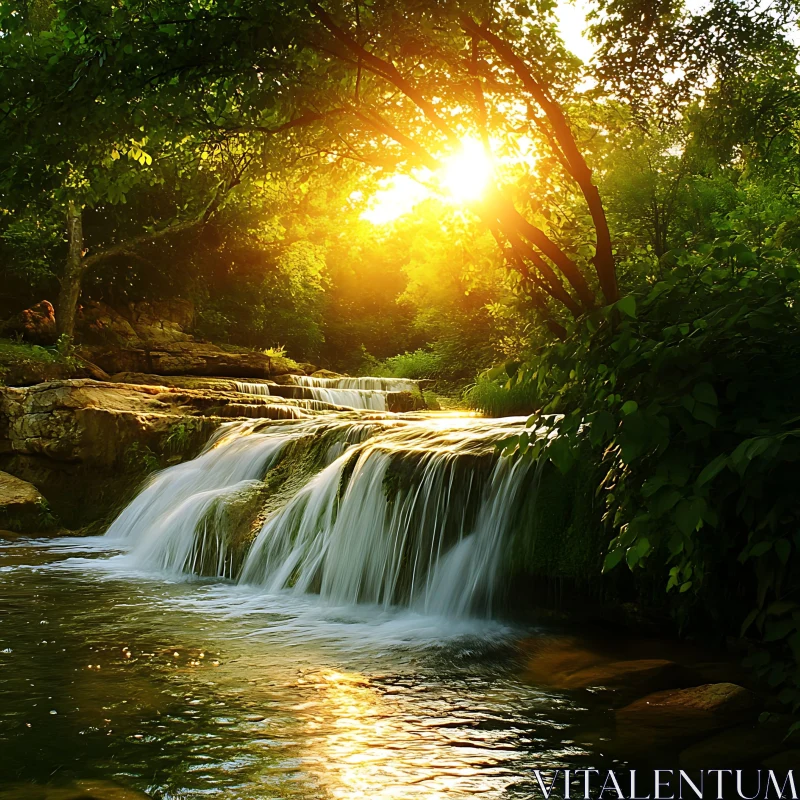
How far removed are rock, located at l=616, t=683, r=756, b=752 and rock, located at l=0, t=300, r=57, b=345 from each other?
18.9 meters

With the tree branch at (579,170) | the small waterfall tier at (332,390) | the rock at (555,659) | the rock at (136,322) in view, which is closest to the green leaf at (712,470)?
the rock at (555,659)

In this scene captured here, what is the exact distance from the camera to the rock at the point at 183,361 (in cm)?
1948

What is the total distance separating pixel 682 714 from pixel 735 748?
45cm

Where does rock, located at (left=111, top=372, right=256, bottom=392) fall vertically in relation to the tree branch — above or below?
below

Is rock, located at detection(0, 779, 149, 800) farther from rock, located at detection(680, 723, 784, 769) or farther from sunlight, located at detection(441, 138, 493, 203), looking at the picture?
sunlight, located at detection(441, 138, 493, 203)

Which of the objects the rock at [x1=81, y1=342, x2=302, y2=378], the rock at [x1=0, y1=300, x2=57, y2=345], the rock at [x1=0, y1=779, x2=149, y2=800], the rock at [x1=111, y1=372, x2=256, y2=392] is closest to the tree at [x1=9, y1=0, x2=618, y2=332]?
the rock at [x1=0, y1=779, x2=149, y2=800]

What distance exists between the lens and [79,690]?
14.5 feet

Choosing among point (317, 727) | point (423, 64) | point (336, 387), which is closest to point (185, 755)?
point (317, 727)

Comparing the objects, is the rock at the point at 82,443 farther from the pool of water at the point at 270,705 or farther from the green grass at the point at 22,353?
the pool of water at the point at 270,705

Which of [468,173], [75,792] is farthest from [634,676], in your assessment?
[468,173]

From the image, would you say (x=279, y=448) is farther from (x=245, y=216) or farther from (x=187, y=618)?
(x=245, y=216)

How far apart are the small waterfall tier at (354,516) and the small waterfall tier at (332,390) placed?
6793mm

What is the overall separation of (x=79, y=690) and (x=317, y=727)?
1.51 m

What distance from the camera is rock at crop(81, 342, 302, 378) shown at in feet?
63.9
